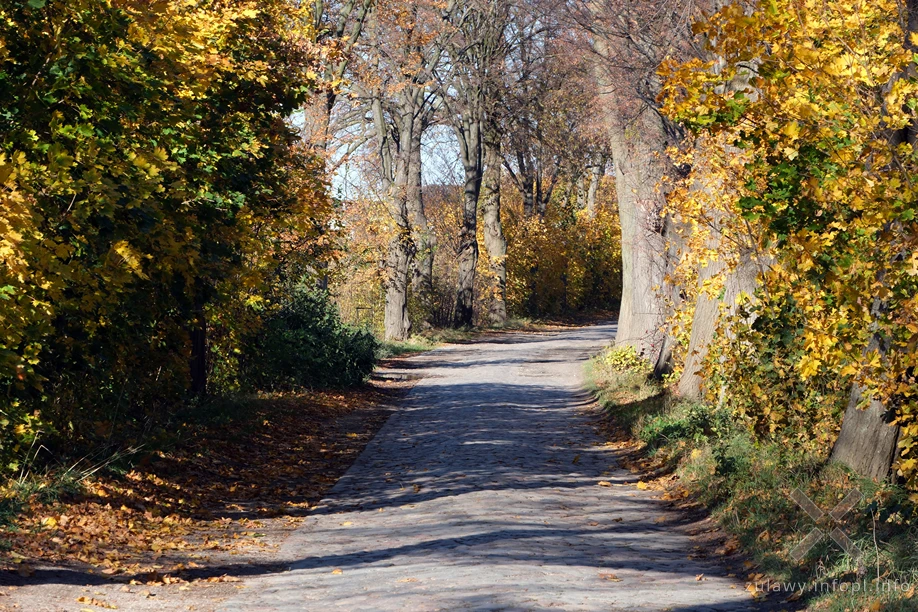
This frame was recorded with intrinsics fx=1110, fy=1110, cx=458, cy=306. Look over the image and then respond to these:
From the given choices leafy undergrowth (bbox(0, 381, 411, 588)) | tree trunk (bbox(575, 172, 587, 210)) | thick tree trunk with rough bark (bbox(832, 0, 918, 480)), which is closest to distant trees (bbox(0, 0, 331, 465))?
leafy undergrowth (bbox(0, 381, 411, 588))

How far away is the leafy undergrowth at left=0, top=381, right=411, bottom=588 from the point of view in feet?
26.8

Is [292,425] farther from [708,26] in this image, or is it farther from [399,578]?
[708,26]

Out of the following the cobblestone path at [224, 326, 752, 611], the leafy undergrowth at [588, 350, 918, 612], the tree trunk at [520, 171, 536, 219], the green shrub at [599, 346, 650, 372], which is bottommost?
the cobblestone path at [224, 326, 752, 611]

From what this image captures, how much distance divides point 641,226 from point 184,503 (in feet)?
55.5

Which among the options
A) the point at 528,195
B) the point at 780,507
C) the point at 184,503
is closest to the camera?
the point at 780,507

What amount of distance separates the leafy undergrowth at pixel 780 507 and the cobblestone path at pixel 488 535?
35 cm

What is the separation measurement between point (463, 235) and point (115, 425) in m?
32.7

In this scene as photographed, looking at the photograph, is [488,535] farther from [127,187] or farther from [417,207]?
[417,207]

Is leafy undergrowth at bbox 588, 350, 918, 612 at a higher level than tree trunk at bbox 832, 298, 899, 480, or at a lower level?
lower

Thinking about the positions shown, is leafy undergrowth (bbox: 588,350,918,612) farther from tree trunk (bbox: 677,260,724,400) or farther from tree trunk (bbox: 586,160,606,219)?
tree trunk (bbox: 586,160,606,219)

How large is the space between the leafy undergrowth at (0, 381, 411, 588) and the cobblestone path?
441mm

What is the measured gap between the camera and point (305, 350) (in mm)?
20531

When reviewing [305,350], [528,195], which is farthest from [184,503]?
[528,195]

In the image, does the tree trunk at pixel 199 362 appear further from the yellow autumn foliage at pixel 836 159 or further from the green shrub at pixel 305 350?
the yellow autumn foliage at pixel 836 159
